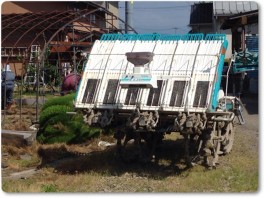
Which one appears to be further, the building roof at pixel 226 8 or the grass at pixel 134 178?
the building roof at pixel 226 8

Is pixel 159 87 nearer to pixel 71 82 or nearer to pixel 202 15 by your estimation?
pixel 71 82

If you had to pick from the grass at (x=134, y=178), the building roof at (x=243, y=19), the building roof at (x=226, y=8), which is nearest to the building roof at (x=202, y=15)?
the building roof at (x=226, y=8)

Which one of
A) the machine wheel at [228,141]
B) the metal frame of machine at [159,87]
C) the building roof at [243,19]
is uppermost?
the building roof at [243,19]

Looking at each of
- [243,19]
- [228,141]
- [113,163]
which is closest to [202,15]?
[243,19]

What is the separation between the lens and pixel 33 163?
31.0ft

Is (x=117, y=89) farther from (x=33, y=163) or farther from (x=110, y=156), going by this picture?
(x=33, y=163)

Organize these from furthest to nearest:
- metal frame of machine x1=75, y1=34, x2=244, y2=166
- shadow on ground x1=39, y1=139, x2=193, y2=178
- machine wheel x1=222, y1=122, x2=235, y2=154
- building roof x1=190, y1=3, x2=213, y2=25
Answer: building roof x1=190, y1=3, x2=213, y2=25 < machine wheel x1=222, y1=122, x2=235, y2=154 < shadow on ground x1=39, y1=139, x2=193, y2=178 < metal frame of machine x1=75, y1=34, x2=244, y2=166

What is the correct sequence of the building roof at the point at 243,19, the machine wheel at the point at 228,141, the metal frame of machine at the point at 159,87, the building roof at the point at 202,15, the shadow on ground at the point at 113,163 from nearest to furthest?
the metal frame of machine at the point at 159,87 < the shadow on ground at the point at 113,163 < the machine wheel at the point at 228,141 < the building roof at the point at 243,19 < the building roof at the point at 202,15

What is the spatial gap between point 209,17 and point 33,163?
2418 cm

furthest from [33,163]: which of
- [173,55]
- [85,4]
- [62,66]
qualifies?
[85,4]

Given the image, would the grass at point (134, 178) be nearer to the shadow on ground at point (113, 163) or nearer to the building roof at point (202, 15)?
the shadow on ground at point (113, 163)

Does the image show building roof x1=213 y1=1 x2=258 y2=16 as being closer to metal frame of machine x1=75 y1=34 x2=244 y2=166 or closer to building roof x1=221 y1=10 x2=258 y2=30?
building roof x1=221 y1=10 x2=258 y2=30

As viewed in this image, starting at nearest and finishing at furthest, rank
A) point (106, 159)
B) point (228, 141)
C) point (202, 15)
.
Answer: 1. point (106, 159)
2. point (228, 141)
3. point (202, 15)

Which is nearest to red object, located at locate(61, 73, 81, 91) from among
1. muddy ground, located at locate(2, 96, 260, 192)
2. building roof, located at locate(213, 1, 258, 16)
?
muddy ground, located at locate(2, 96, 260, 192)
